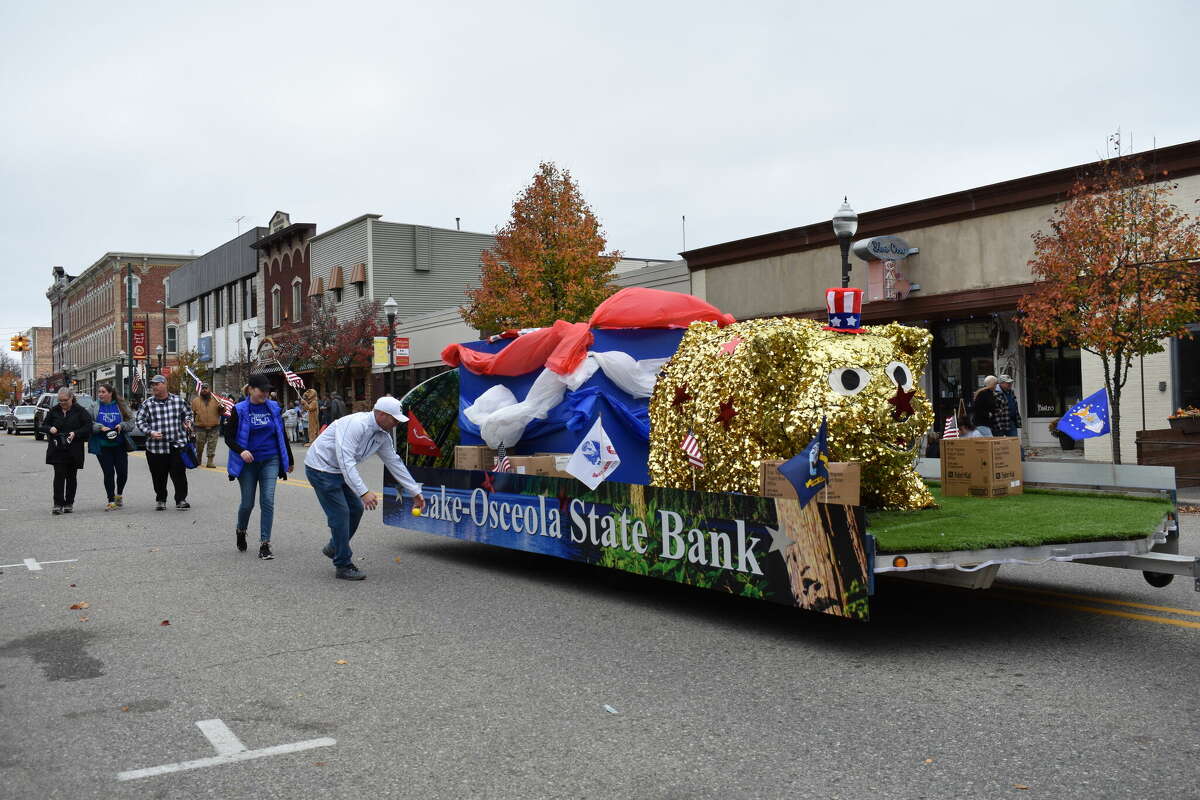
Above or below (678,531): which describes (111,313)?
above

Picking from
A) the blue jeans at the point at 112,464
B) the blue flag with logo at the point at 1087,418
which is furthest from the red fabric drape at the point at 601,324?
the blue jeans at the point at 112,464

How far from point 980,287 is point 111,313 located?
7313 cm

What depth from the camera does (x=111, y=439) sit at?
14203mm

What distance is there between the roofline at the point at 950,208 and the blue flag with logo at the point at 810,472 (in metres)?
13.5

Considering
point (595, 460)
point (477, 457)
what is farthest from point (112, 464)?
point (595, 460)

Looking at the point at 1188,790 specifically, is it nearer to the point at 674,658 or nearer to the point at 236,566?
the point at 674,658

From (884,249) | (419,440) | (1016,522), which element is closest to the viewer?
(1016,522)

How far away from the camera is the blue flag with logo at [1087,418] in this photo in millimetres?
9422

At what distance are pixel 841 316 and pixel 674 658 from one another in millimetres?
3052

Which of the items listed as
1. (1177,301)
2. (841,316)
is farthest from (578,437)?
(1177,301)

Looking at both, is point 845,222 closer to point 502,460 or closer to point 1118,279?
point 1118,279

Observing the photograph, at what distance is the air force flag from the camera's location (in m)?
7.55

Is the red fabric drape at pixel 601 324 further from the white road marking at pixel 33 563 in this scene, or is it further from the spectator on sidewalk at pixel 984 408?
the spectator on sidewalk at pixel 984 408

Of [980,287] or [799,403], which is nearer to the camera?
[799,403]
